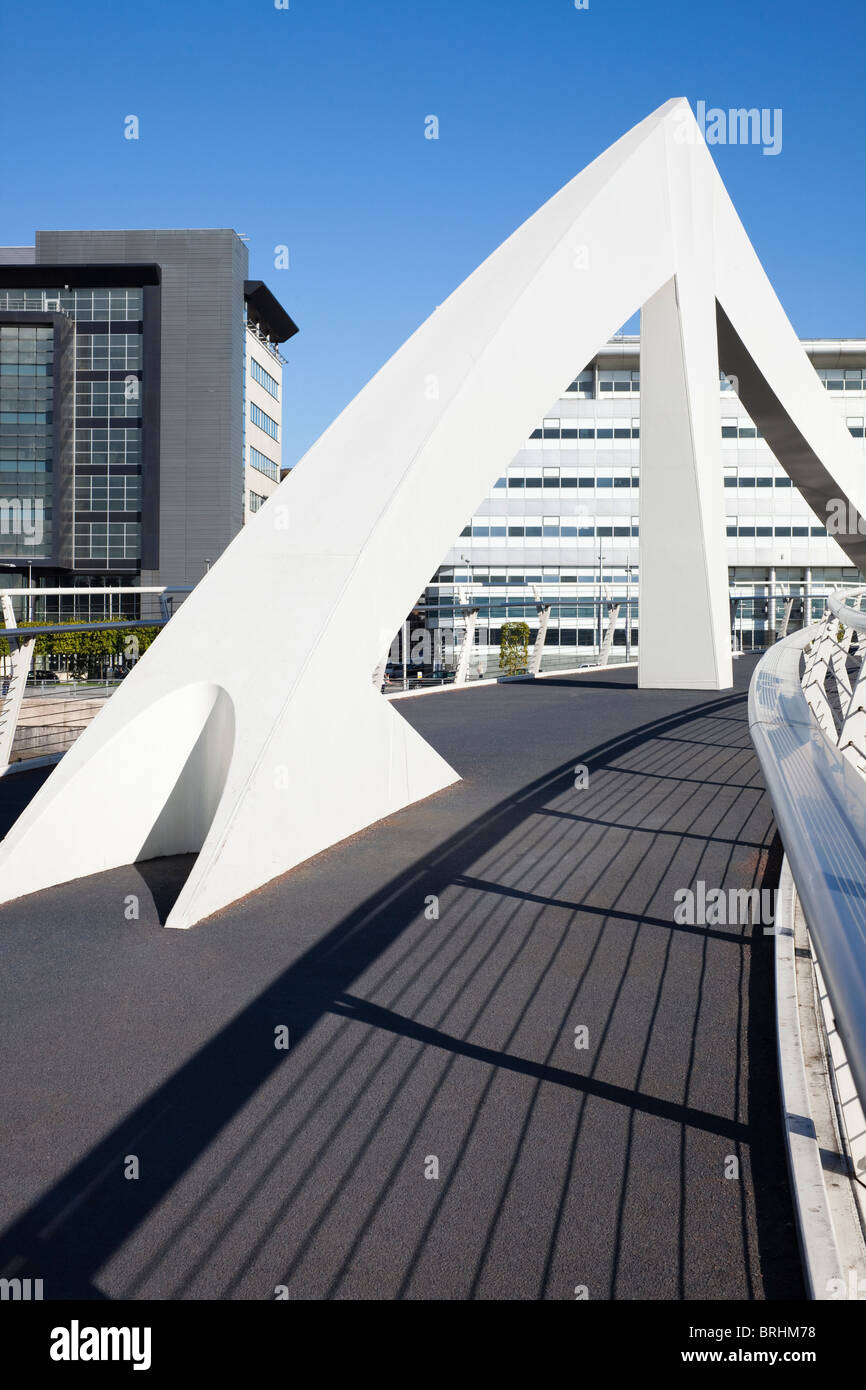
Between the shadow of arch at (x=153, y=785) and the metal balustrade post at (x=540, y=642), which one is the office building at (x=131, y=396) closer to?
the metal balustrade post at (x=540, y=642)

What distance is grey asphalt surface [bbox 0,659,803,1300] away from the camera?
2.21 meters

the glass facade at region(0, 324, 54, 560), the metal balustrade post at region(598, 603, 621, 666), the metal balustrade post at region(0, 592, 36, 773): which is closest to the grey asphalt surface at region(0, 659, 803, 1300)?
the metal balustrade post at region(0, 592, 36, 773)

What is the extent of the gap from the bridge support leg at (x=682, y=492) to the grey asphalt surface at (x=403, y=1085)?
8.01m

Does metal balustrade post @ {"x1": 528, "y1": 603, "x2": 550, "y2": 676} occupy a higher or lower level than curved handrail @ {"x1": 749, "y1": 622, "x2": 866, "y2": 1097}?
higher

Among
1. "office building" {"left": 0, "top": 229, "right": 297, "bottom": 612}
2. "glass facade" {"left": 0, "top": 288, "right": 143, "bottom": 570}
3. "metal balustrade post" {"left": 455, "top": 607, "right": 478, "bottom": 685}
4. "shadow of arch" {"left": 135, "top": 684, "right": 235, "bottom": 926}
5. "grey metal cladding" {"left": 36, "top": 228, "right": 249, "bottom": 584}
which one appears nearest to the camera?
"shadow of arch" {"left": 135, "top": 684, "right": 235, "bottom": 926}

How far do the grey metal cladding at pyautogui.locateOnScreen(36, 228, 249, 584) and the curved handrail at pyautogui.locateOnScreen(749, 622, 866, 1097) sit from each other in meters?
58.5

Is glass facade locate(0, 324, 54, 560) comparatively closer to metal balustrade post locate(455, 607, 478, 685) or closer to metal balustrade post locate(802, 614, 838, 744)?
metal balustrade post locate(455, 607, 478, 685)

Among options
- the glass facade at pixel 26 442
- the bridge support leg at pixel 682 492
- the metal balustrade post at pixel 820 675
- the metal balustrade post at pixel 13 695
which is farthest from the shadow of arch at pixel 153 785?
the glass facade at pixel 26 442

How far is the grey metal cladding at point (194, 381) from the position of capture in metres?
60.9

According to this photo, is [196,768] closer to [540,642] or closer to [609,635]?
[540,642]

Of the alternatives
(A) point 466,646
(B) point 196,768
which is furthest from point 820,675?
(A) point 466,646

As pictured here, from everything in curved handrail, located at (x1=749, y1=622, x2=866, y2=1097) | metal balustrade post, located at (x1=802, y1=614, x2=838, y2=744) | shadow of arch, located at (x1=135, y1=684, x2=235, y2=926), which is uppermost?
metal balustrade post, located at (x1=802, y1=614, x2=838, y2=744)

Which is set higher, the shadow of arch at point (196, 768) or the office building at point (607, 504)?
the office building at point (607, 504)

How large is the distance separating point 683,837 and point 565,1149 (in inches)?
131
